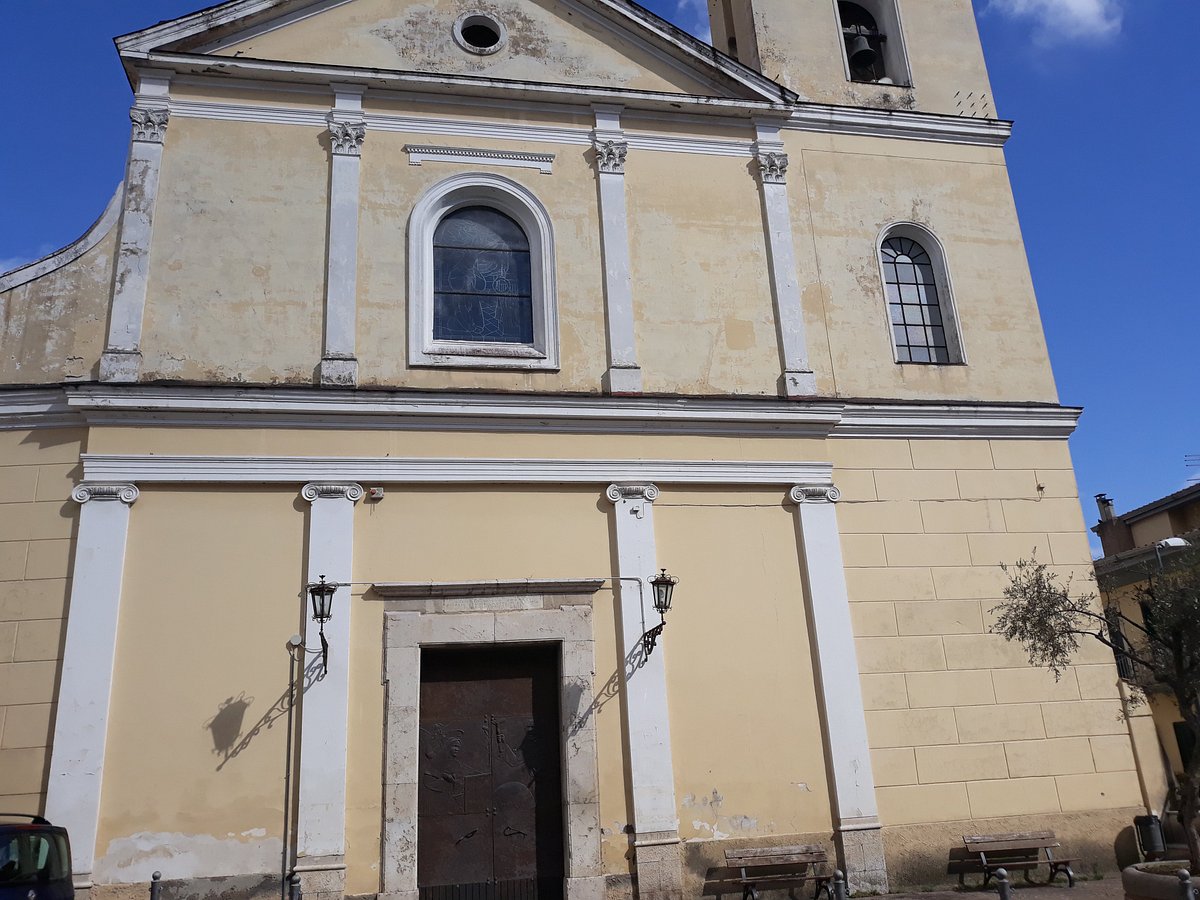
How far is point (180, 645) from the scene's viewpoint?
411 inches

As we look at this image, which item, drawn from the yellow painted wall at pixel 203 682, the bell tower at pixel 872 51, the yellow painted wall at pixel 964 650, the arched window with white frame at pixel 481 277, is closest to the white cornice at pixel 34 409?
the yellow painted wall at pixel 203 682

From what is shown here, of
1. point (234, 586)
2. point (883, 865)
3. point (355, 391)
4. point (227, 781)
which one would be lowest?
point (883, 865)

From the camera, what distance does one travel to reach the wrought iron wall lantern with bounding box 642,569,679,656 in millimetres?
10969

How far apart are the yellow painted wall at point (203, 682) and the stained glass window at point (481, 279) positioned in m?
3.02

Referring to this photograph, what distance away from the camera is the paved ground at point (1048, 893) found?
419 inches

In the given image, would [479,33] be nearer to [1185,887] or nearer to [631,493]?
[631,493]

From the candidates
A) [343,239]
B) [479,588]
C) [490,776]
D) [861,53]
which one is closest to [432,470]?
[479,588]

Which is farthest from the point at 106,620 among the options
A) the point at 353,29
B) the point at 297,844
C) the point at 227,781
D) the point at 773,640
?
the point at 353,29

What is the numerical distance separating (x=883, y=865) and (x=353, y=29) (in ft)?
39.8

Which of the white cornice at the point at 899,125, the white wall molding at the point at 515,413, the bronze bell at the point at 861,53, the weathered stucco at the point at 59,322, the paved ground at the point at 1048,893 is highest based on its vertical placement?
the bronze bell at the point at 861,53

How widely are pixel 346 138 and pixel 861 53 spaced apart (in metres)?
8.07

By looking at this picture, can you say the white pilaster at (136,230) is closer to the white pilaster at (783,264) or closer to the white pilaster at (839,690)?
the white pilaster at (783,264)

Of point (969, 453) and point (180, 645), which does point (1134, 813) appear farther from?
point (180, 645)

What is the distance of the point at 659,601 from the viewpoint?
11016 mm
